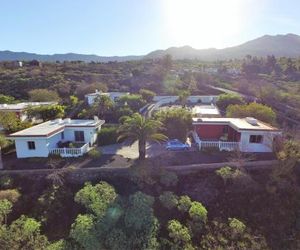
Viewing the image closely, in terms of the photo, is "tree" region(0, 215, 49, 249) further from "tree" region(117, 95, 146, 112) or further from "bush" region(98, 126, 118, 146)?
"tree" region(117, 95, 146, 112)

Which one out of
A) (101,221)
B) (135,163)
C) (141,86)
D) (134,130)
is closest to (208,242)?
(101,221)

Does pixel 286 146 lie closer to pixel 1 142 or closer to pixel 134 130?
pixel 134 130

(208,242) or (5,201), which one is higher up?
(5,201)

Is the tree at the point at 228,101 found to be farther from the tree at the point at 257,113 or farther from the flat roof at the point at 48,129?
the flat roof at the point at 48,129

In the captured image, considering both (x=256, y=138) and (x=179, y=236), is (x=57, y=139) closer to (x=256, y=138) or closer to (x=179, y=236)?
(x=179, y=236)

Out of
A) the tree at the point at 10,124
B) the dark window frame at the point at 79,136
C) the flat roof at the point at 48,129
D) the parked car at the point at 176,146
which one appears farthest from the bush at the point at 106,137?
the tree at the point at 10,124

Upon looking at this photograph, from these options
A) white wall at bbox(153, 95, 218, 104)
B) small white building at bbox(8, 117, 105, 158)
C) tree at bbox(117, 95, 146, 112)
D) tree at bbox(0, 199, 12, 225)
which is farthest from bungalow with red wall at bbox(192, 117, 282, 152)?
white wall at bbox(153, 95, 218, 104)

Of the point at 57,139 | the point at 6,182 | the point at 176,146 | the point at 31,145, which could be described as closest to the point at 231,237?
the point at 176,146
